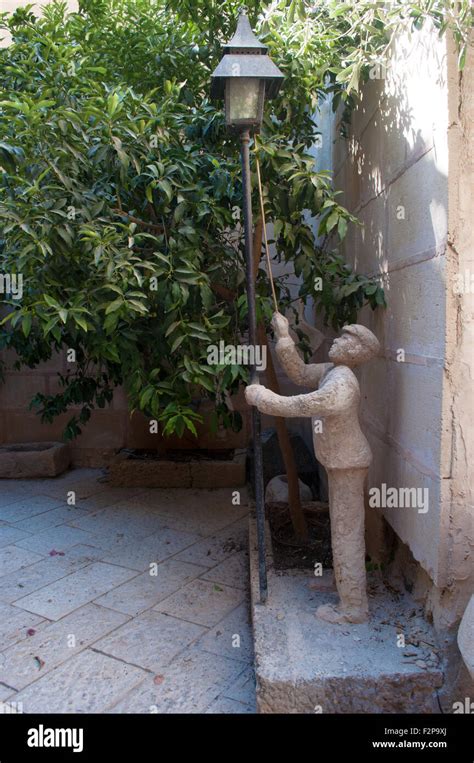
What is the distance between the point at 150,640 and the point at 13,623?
3.02ft

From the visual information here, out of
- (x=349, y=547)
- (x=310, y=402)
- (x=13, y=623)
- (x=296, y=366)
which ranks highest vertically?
(x=296, y=366)

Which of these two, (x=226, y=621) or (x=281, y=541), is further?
(x=281, y=541)

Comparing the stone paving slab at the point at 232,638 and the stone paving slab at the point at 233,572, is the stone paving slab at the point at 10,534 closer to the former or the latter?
the stone paving slab at the point at 233,572

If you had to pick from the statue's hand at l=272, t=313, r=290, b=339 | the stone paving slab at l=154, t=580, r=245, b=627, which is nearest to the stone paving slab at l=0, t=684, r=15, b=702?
the stone paving slab at l=154, t=580, r=245, b=627

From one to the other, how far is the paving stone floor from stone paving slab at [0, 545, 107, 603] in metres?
0.01

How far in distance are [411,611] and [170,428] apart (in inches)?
65.0

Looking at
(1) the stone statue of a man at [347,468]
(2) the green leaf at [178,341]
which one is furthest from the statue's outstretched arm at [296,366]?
(2) the green leaf at [178,341]

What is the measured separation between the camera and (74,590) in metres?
3.98

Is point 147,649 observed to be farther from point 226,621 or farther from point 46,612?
point 46,612

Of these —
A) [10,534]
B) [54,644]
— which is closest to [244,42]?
[54,644]

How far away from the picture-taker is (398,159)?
3201mm

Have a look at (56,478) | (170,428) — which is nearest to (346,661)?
(170,428)

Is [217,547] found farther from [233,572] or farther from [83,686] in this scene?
[83,686]

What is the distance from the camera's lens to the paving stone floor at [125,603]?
116 inches
